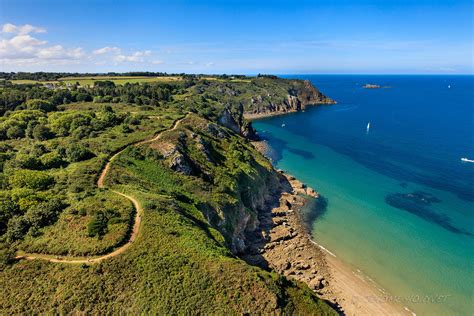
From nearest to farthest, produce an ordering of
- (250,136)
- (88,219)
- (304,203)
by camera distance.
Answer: (88,219), (304,203), (250,136)

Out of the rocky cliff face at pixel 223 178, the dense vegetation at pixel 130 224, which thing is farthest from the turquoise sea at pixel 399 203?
the dense vegetation at pixel 130 224

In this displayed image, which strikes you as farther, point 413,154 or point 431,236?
point 413,154

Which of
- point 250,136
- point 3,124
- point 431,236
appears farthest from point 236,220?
point 250,136

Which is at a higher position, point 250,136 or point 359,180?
point 250,136

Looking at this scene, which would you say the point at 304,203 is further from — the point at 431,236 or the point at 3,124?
the point at 3,124

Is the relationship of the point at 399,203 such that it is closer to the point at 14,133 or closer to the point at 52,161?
the point at 52,161


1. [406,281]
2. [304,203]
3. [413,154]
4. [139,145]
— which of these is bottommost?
[406,281]

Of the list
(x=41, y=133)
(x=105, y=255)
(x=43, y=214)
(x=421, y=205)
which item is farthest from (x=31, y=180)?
(x=421, y=205)

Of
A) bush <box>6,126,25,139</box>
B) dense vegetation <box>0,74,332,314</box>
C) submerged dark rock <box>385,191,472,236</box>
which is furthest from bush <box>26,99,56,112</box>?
submerged dark rock <box>385,191,472,236</box>
